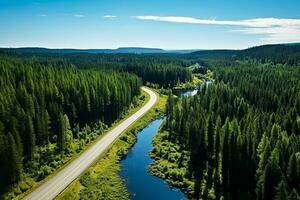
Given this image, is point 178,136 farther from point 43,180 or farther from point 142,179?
point 43,180

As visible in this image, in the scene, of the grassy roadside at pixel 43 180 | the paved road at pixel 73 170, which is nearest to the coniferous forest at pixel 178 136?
the grassy roadside at pixel 43 180

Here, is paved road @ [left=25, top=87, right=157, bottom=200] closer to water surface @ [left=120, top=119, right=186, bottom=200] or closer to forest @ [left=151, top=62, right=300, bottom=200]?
water surface @ [left=120, top=119, right=186, bottom=200]

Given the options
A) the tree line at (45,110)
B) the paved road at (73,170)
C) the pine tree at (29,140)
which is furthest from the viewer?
the pine tree at (29,140)

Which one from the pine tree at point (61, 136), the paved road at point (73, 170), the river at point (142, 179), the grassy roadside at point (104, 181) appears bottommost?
the river at point (142, 179)

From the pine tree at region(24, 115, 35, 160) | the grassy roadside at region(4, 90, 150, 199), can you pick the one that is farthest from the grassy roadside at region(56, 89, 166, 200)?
the pine tree at region(24, 115, 35, 160)

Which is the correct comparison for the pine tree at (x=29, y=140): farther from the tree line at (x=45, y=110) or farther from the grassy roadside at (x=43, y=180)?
the grassy roadside at (x=43, y=180)

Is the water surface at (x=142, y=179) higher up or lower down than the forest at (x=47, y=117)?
lower down

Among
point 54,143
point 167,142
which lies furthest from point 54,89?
point 167,142
